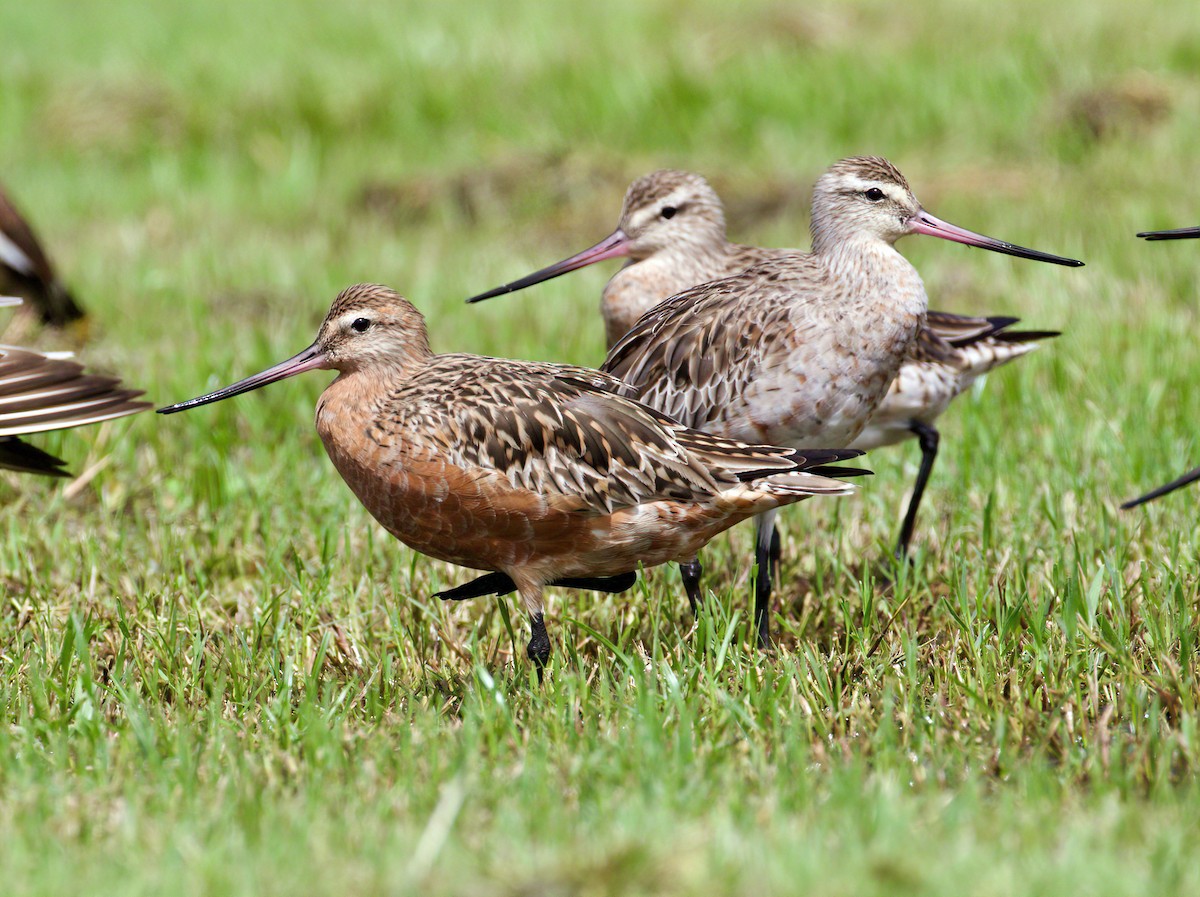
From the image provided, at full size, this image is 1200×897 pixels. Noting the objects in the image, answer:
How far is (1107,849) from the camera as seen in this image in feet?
9.09

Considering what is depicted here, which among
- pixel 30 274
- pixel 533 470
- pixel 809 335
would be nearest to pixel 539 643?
pixel 533 470

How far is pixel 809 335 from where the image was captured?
4.33 m

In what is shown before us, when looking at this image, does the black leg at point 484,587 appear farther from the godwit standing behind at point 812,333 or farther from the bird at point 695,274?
the bird at point 695,274

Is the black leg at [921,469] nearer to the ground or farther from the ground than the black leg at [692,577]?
farther from the ground

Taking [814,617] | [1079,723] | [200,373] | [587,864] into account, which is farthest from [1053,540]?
[200,373]

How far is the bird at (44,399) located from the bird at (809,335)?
1589mm

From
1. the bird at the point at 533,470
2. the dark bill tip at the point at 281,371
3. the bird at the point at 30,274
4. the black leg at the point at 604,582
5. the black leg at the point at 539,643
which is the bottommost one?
the black leg at the point at 539,643

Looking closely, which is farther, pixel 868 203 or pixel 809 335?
pixel 868 203

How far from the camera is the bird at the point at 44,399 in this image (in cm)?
448

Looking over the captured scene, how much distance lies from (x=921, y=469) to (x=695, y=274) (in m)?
1.04

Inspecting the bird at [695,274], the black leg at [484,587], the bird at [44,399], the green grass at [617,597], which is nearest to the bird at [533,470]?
the black leg at [484,587]

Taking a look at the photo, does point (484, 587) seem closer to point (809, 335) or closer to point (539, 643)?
point (539, 643)

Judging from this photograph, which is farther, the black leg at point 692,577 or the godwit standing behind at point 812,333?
the black leg at point 692,577

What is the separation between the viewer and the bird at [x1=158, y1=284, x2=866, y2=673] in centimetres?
389
